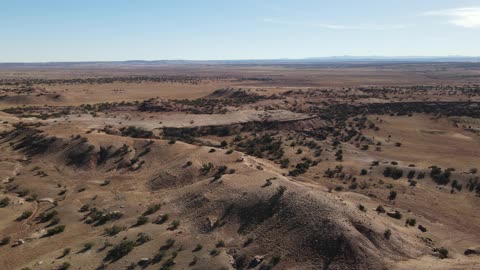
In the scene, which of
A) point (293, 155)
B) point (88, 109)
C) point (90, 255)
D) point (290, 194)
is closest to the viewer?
point (90, 255)

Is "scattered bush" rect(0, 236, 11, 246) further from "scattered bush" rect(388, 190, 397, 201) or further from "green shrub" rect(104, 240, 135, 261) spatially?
"scattered bush" rect(388, 190, 397, 201)

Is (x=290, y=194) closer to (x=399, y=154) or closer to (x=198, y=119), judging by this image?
(x=399, y=154)

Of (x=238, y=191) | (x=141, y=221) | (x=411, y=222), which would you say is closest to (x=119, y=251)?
(x=141, y=221)

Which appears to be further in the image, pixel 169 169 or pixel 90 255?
pixel 169 169

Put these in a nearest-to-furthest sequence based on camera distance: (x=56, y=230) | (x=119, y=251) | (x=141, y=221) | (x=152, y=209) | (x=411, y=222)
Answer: (x=119, y=251) < (x=56, y=230) < (x=141, y=221) < (x=411, y=222) < (x=152, y=209)

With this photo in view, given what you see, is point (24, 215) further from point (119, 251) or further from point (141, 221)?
point (119, 251)

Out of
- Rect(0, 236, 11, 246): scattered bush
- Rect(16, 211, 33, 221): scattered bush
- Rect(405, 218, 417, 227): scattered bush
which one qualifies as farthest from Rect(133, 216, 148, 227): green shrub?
Rect(405, 218, 417, 227): scattered bush

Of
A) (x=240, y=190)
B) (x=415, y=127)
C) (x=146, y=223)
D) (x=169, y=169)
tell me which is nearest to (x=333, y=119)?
(x=415, y=127)

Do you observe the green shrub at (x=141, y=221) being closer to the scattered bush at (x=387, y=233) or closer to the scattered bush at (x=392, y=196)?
the scattered bush at (x=387, y=233)
